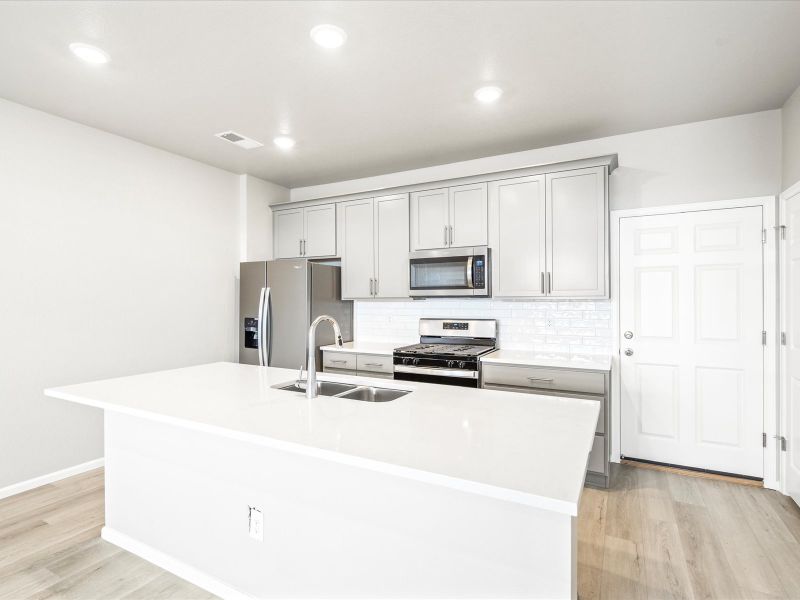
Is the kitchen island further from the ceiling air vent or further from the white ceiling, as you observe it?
the ceiling air vent

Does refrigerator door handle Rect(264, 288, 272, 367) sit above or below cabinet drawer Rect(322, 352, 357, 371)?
above

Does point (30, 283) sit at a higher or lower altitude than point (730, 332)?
higher

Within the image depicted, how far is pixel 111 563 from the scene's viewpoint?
2.24 meters

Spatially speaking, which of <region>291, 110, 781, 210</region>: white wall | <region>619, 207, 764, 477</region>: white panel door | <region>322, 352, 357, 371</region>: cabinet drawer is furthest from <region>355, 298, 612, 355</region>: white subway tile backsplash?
<region>291, 110, 781, 210</region>: white wall

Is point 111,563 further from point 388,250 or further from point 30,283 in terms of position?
point 388,250

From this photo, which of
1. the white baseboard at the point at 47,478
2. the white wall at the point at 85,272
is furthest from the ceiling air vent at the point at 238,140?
the white baseboard at the point at 47,478

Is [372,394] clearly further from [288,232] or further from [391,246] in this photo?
[288,232]

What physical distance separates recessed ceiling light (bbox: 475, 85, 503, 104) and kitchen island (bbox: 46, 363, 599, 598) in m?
1.82

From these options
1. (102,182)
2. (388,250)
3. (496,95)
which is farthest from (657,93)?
(102,182)

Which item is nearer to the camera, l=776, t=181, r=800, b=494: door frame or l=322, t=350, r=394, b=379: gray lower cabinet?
l=776, t=181, r=800, b=494: door frame

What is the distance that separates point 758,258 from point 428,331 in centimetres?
254

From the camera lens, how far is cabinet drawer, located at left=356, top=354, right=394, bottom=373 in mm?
3842

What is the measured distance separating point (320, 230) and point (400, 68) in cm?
232

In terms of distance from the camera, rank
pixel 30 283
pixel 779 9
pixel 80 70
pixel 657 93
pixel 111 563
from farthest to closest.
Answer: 1. pixel 30 283
2. pixel 657 93
3. pixel 80 70
4. pixel 111 563
5. pixel 779 9
